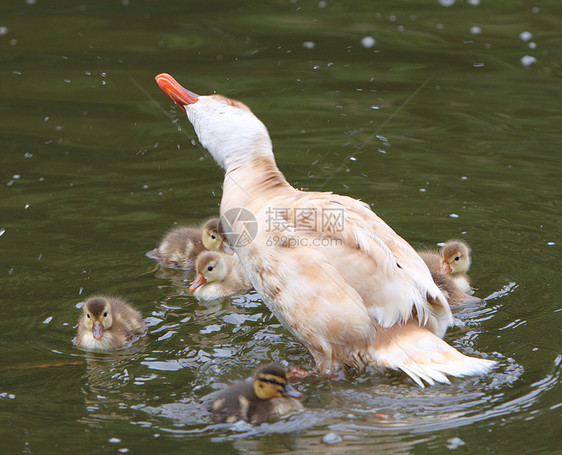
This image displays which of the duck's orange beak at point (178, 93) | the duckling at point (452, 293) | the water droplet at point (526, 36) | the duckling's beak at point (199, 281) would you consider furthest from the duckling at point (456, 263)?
the water droplet at point (526, 36)

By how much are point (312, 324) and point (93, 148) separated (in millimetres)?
4304

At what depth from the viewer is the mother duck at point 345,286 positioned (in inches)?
204

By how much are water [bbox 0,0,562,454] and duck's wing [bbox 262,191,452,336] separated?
1.34 feet

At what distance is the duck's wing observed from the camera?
17.2 ft

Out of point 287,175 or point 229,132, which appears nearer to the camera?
point 229,132

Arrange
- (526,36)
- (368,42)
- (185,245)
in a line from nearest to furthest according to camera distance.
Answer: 1. (185,245)
2. (368,42)
3. (526,36)

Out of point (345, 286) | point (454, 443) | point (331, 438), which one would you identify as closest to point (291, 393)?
point (331, 438)

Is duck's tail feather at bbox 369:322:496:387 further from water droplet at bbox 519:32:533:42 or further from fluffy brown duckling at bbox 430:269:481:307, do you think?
water droplet at bbox 519:32:533:42

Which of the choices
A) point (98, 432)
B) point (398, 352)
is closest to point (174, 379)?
point (98, 432)

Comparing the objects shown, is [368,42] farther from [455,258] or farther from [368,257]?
[368,257]

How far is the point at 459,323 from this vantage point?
5984 mm

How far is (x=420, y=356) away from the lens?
16.8 feet

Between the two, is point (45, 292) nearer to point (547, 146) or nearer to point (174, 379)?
point (174, 379)

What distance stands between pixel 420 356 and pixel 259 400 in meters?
0.95
